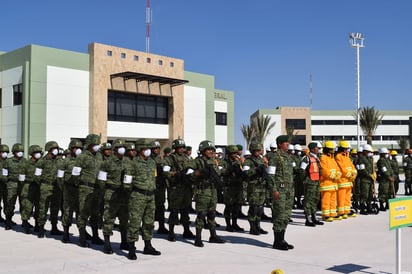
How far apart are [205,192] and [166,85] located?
2685 centimetres

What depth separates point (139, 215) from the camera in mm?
7527

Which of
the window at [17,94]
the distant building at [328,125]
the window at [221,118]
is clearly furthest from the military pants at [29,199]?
the distant building at [328,125]

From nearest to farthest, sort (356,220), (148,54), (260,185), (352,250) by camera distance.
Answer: (352,250) < (260,185) < (356,220) < (148,54)

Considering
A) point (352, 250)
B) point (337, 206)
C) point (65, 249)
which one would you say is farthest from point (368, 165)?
point (65, 249)

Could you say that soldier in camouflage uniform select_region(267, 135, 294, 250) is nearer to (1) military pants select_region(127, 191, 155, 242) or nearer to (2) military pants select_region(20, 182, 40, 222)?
(1) military pants select_region(127, 191, 155, 242)

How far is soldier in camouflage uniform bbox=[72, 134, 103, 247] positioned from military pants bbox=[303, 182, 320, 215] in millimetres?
5185

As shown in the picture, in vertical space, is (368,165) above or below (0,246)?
above

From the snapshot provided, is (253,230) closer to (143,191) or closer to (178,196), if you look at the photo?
(178,196)

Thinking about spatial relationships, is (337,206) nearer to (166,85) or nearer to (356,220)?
(356,220)

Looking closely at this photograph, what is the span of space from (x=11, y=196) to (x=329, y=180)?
8054 mm

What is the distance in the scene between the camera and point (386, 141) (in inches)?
3054

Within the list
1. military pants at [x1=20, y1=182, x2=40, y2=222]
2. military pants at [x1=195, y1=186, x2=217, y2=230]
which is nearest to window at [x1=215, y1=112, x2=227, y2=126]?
military pants at [x1=20, y1=182, x2=40, y2=222]

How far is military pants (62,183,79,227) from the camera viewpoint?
29.6 feet

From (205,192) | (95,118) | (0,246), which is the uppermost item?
(95,118)
